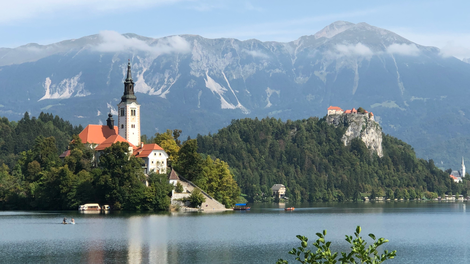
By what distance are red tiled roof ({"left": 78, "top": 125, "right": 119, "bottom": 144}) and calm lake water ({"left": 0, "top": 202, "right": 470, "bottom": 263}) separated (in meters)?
36.5

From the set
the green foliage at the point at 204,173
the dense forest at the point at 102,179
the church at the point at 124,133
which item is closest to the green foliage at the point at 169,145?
the dense forest at the point at 102,179

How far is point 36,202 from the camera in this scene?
12212cm

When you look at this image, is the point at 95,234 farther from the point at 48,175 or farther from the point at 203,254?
the point at 48,175

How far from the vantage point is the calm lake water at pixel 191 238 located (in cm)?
5722

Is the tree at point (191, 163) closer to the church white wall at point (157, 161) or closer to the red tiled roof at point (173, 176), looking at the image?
the red tiled roof at point (173, 176)

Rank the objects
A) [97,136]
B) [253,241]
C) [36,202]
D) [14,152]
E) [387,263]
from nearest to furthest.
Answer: [387,263]
[253,241]
[36,202]
[97,136]
[14,152]

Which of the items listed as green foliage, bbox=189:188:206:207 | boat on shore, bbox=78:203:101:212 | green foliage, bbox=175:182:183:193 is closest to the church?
green foliage, bbox=175:182:183:193

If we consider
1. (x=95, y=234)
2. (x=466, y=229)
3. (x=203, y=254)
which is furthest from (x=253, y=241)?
(x=466, y=229)

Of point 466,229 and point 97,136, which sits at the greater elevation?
point 97,136

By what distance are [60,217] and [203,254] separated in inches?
1844

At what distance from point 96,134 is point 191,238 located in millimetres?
73401

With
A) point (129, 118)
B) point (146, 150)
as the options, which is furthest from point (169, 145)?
point (129, 118)

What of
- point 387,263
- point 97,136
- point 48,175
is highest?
point 97,136

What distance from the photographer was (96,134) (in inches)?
5487
